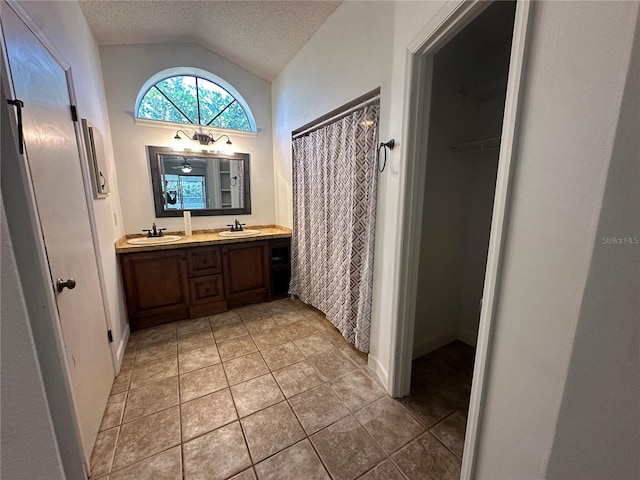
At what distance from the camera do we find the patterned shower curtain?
189 centimetres

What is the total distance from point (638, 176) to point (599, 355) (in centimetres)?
39

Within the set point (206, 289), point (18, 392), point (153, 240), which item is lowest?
point (206, 289)

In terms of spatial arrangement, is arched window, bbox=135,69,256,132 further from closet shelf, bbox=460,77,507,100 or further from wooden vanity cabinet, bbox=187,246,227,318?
closet shelf, bbox=460,77,507,100

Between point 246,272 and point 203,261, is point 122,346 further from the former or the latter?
point 246,272

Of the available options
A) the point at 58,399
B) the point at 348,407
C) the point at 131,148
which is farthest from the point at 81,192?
the point at 348,407

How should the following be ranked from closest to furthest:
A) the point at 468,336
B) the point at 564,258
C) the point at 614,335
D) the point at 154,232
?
the point at 614,335, the point at 564,258, the point at 468,336, the point at 154,232

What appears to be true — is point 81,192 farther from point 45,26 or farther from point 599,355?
point 599,355

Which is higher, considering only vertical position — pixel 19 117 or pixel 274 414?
pixel 19 117

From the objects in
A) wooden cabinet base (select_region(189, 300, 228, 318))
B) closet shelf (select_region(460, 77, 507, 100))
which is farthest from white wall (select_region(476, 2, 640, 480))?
wooden cabinet base (select_region(189, 300, 228, 318))

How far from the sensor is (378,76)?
1.67 meters

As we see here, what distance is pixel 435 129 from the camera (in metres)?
1.89

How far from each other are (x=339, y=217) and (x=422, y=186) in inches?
34.6

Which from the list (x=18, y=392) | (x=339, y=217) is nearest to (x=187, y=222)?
(x=339, y=217)

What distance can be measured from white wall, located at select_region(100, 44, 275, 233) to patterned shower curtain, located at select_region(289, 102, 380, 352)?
3.00ft
